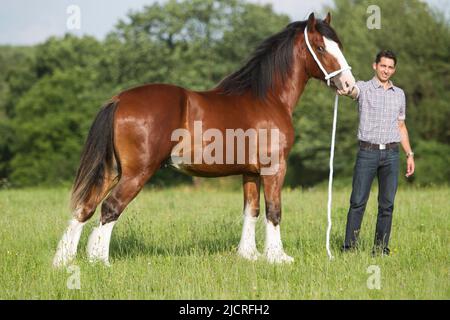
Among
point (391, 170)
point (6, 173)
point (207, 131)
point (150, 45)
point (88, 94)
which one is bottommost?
point (6, 173)

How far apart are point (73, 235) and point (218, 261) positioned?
1.53 meters

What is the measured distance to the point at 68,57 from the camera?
46625 mm

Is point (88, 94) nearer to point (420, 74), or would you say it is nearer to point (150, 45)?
point (150, 45)

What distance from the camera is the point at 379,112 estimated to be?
20.0ft

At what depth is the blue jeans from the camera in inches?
241

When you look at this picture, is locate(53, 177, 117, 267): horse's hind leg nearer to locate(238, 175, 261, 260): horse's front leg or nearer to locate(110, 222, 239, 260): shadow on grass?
locate(110, 222, 239, 260): shadow on grass

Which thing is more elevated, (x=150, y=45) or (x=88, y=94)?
(x=150, y=45)

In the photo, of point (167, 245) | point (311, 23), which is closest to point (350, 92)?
point (311, 23)

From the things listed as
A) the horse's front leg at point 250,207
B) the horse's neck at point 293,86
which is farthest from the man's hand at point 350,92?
the horse's front leg at point 250,207

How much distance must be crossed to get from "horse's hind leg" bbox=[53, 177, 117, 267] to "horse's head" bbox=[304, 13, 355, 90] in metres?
2.85

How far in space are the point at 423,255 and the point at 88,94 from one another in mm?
33605

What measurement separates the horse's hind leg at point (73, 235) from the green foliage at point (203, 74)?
2572cm
